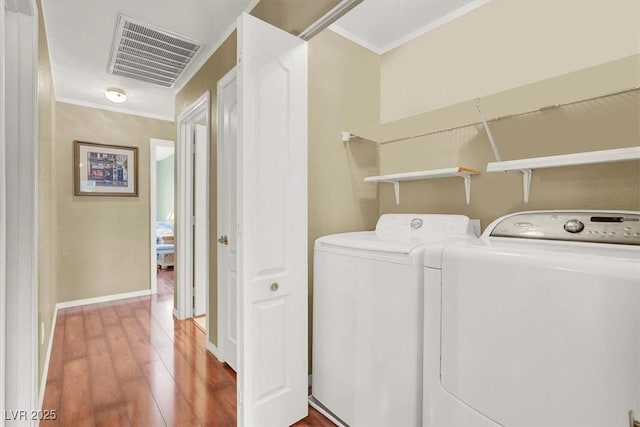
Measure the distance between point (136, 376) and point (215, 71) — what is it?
238 centimetres

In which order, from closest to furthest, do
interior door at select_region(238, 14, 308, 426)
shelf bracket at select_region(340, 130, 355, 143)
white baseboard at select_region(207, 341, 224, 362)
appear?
interior door at select_region(238, 14, 308, 426)
shelf bracket at select_region(340, 130, 355, 143)
white baseboard at select_region(207, 341, 224, 362)

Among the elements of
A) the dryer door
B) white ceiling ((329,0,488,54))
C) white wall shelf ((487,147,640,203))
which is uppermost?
white ceiling ((329,0,488,54))

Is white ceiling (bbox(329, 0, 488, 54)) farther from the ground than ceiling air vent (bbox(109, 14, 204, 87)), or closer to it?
closer to it

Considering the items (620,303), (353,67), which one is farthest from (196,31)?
(620,303)

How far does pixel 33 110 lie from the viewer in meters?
1.38

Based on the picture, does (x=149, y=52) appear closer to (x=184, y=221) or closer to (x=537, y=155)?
(x=184, y=221)

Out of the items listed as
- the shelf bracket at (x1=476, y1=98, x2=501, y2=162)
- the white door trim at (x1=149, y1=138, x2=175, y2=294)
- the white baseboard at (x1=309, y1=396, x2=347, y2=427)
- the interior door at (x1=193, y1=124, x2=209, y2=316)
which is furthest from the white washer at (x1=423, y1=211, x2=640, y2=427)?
the white door trim at (x1=149, y1=138, x2=175, y2=294)

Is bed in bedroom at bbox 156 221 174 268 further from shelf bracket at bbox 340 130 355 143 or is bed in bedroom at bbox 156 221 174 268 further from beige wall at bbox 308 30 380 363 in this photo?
shelf bracket at bbox 340 130 355 143

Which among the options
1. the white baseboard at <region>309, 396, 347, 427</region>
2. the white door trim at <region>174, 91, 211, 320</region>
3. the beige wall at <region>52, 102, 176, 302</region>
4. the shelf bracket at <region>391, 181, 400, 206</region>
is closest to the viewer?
the white baseboard at <region>309, 396, 347, 427</region>

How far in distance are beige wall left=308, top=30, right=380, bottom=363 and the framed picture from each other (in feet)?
10.2

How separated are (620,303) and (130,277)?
4.57m

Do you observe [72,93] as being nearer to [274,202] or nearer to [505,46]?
[274,202]

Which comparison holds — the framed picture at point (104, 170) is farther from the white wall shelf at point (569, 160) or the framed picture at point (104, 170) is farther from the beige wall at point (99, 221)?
the white wall shelf at point (569, 160)

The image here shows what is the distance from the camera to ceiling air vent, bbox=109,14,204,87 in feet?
7.33
